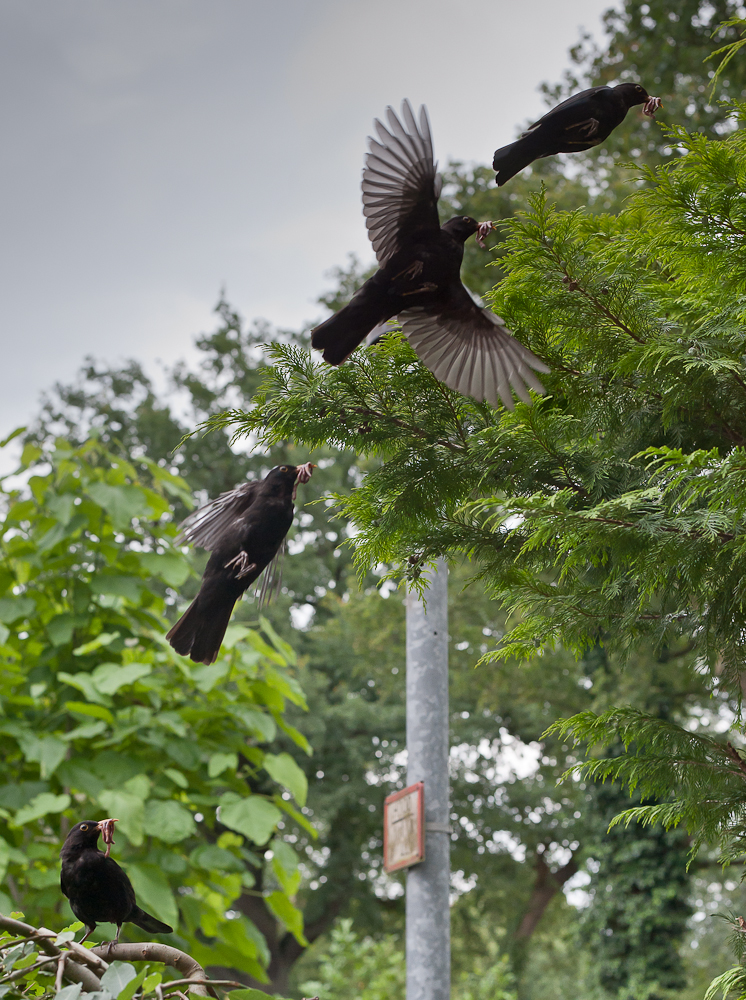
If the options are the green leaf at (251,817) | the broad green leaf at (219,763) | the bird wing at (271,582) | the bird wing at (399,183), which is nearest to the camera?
the bird wing at (399,183)

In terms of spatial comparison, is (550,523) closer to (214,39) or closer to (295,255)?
(214,39)

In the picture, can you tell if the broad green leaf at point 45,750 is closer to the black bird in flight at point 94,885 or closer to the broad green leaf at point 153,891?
the broad green leaf at point 153,891

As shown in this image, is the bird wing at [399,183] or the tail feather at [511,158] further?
the tail feather at [511,158]

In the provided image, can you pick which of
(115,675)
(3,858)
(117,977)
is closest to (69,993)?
(117,977)

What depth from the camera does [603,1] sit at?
876cm

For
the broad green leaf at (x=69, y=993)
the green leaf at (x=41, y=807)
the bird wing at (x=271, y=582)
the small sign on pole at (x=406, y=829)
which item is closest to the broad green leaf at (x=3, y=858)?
the green leaf at (x=41, y=807)

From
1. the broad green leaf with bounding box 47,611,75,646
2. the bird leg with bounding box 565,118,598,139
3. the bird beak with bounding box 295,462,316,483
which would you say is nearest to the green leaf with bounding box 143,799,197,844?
the broad green leaf with bounding box 47,611,75,646

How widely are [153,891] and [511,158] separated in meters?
2.57

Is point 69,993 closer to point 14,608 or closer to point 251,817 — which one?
point 251,817

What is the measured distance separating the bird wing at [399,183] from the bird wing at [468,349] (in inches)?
5.5

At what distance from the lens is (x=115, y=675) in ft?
10.7

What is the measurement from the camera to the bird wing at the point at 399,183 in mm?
1320

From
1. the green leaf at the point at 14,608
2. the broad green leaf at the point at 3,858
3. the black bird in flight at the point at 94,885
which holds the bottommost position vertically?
the black bird in flight at the point at 94,885

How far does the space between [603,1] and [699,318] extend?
8.71 meters
